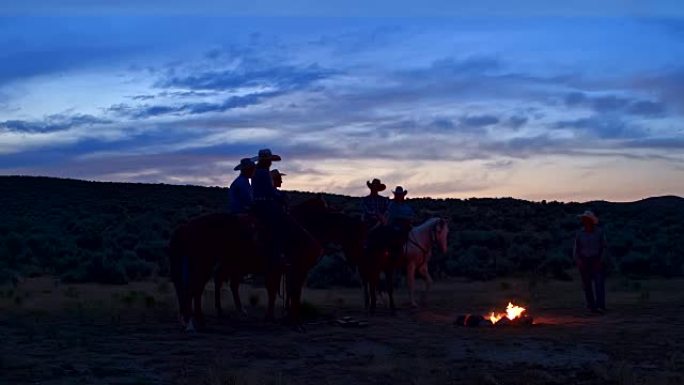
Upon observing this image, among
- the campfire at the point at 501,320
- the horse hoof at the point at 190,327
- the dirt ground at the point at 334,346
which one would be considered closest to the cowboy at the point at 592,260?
the dirt ground at the point at 334,346

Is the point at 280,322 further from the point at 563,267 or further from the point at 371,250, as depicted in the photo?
the point at 563,267

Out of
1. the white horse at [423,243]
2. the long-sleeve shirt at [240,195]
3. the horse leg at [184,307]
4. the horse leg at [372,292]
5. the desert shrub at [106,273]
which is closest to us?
the horse leg at [184,307]

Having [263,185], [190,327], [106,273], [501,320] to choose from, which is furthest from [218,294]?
[106,273]

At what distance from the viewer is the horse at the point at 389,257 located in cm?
1739

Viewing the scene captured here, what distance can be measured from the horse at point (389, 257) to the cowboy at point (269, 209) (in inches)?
117

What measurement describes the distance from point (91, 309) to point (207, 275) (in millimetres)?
3435

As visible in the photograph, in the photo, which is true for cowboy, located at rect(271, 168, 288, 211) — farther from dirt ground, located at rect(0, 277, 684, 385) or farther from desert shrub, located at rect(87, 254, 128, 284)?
desert shrub, located at rect(87, 254, 128, 284)

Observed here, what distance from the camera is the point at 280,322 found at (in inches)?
606

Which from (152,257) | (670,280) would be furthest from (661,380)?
(152,257)

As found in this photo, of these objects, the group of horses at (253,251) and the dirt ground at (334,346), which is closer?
the dirt ground at (334,346)

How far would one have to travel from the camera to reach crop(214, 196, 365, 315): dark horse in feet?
51.3

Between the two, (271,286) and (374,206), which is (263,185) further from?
(374,206)

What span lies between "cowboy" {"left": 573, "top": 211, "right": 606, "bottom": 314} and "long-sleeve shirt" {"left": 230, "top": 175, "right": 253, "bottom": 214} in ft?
22.4

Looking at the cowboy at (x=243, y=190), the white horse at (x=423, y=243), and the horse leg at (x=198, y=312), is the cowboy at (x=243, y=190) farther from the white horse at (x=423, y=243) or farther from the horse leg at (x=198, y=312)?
the white horse at (x=423, y=243)
